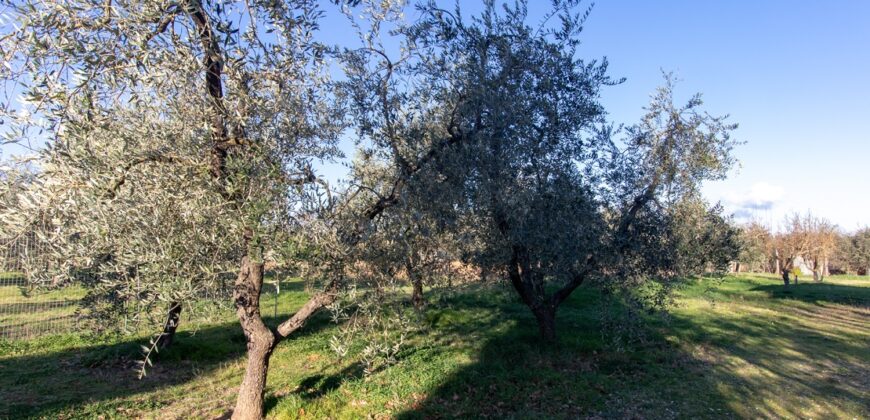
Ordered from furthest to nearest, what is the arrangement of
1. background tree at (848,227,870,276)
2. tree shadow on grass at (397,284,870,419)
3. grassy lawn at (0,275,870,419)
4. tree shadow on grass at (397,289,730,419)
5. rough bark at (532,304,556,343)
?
background tree at (848,227,870,276), rough bark at (532,304,556,343), tree shadow on grass at (397,284,870,419), tree shadow on grass at (397,289,730,419), grassy lawn at (0,275,870,419)

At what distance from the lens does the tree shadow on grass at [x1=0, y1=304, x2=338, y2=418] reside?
946 centimetres

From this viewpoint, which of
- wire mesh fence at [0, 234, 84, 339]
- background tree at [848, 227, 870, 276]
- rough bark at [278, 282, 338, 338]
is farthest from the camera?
background tree at [848, 227, 870, 276]

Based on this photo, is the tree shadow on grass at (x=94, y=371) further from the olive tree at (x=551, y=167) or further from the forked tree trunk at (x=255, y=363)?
the olive tree at (x=551, y=167)

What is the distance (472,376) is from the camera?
11414 millimetres

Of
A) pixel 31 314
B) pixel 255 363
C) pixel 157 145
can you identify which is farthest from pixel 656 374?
pixel 31 314

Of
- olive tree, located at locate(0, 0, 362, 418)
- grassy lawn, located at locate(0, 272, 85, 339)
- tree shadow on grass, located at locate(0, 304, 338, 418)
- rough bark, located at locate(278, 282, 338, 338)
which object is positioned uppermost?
olive tree, located at locate(0, 0, 362, 418)

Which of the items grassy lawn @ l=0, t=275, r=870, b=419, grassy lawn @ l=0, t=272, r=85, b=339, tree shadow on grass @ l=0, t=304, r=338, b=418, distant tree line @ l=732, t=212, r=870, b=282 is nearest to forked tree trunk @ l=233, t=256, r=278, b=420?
grassy lawn @ l=0, t=275, r=870, b=419

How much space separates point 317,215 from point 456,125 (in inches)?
117

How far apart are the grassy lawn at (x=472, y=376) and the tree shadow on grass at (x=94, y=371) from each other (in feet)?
0.11

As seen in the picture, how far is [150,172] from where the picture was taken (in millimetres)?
5809

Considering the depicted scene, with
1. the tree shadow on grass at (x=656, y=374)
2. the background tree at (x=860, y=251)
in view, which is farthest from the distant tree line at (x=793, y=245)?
the tree shadow on grass at (x=656, y=374)

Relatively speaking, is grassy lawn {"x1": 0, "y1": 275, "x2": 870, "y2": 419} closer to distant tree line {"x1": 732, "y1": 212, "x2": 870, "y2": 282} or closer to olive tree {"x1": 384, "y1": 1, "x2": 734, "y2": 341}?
olive tree {"x1": 384, "y1": 1, "x2": 734, "y2": 341}

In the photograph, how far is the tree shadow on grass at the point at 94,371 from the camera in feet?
31.0

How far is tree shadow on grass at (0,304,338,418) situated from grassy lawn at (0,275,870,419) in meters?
0.03
